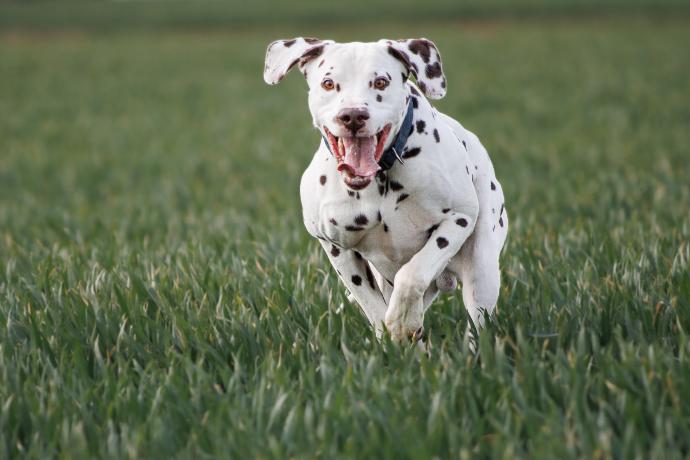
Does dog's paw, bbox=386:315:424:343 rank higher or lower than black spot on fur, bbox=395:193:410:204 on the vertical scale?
lower

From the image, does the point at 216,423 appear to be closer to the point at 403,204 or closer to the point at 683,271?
the point at 403,204

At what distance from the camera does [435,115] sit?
3.84m

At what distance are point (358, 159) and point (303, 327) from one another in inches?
46.3

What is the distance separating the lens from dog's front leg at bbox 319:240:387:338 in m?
3.90

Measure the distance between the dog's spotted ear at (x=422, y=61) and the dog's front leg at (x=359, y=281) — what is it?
31.7 inches

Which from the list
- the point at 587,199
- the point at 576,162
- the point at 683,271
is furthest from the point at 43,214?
the point at 683,271

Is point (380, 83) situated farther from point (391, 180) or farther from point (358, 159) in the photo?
point (391, 180)

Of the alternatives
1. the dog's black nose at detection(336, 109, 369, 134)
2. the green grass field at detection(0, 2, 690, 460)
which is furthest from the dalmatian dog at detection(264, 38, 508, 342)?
the green grass field at detection(0, 2, 690, 460)

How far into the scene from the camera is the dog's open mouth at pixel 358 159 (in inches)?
131

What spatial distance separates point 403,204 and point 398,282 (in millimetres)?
321

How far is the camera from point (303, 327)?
4.25 metres

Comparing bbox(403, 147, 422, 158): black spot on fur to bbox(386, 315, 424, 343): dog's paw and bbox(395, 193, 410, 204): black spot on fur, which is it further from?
bbox(386, 315, 424, 343): dog's paw

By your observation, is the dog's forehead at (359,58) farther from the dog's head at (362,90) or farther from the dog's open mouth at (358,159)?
the dog's open mouth at (358,159)

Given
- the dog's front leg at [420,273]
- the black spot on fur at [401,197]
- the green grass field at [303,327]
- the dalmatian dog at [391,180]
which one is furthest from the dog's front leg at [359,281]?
the black spot on fur at [401,197]
